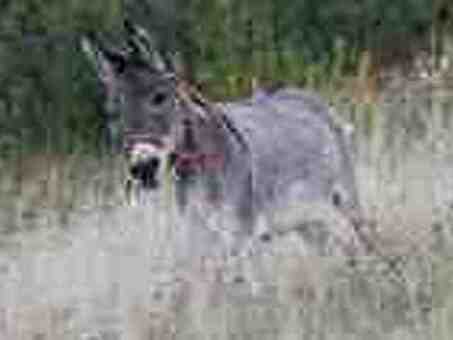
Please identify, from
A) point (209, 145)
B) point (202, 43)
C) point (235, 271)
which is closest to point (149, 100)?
point (209, 145)

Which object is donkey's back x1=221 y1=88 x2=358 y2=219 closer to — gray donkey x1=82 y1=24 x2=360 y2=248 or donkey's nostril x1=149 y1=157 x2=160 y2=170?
gray donkey x1=82 y1=24 x2=360 y2=248

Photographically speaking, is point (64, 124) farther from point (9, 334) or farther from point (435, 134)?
point (9, 334)

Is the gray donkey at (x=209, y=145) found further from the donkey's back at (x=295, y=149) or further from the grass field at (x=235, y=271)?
the grass field at (x=235, y=271)

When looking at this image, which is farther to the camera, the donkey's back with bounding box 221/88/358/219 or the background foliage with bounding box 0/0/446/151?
the background foliage with bounding box 0/0/446/151

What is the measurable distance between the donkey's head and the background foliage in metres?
5.93

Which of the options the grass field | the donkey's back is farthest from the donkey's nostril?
the donkey's back

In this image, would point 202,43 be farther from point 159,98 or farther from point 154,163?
point 154,163

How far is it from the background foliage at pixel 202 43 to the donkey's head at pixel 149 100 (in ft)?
19.4

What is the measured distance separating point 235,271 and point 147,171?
660 millimetres

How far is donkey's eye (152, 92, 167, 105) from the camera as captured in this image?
7.80 meters

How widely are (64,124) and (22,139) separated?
0.36 m

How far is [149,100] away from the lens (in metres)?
7.80

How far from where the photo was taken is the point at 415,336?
614 cm

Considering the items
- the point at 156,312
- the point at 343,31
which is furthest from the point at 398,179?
the point at 343,31
